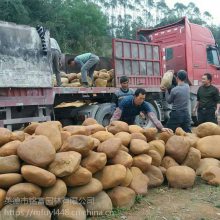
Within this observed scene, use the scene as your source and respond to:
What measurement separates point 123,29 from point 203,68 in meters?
37.3

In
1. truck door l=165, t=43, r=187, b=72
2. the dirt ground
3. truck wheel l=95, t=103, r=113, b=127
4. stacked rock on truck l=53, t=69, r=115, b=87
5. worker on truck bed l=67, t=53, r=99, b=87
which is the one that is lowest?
the dirt ground

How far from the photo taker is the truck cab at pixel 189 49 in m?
11.0

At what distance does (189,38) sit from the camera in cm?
1099

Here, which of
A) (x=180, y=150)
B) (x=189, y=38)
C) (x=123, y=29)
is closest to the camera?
(x=180, y=150)

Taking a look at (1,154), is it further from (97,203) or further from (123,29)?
(123,29)

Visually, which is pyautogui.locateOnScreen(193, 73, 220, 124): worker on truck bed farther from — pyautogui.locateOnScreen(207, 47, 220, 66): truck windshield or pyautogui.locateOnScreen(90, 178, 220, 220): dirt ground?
pyautogui.locateOnScreen(207, 47, 220, 66): truck windshield

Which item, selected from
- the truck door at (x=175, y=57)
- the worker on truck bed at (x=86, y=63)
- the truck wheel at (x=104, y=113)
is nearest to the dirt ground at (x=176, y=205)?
the truck wheel at (x=104, y=113)

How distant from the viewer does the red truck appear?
6.77 metres

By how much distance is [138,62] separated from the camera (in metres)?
9.51

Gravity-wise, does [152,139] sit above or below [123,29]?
below

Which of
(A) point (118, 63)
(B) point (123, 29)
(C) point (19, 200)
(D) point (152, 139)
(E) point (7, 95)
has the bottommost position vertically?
(C) point (19, 200)

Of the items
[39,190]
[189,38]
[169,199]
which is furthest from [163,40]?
[39,190]

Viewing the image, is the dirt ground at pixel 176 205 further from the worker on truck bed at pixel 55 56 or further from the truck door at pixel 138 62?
the truck door at pixel 138 62

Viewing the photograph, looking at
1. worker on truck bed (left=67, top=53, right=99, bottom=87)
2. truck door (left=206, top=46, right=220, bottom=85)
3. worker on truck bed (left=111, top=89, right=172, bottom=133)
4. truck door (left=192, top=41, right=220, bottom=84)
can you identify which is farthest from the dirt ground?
truck door (left=206, top=46, right=220, bottom=85)
